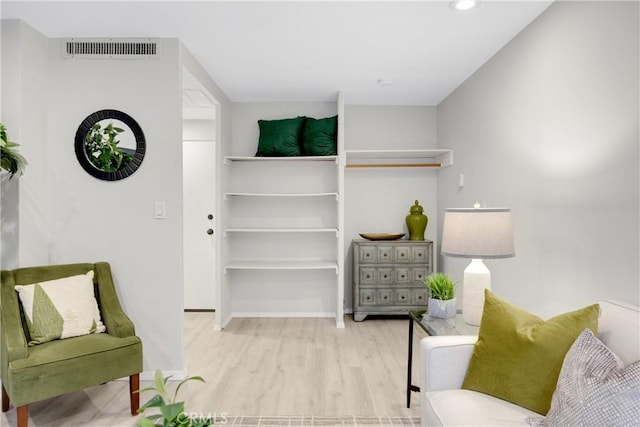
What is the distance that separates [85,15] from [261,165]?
2.32m

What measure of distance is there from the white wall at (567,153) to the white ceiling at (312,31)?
296mm

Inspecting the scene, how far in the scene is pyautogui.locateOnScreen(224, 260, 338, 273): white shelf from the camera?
13.9 feet

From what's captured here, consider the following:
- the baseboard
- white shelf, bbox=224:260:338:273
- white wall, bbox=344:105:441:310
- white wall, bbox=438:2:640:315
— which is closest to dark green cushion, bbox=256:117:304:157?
white wall, bbox=344:105:441:310

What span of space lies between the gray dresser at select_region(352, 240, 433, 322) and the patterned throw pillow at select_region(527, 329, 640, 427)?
9.57ft

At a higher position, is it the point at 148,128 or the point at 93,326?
the point at 148,128

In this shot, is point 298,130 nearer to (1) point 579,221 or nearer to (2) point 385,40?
(2) point 385,40

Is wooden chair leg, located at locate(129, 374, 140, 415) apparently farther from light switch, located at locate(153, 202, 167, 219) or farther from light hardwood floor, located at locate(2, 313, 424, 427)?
light switch, located at locate(153, 202, 167, 219)

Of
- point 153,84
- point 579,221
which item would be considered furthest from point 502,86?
point 153,84

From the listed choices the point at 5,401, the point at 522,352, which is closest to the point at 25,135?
the point at 5,401

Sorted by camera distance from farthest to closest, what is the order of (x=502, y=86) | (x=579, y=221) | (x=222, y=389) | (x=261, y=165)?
(x=261, y=165)
(x=502, y=86)
(x=222, y=389)
(x=579, y=221)

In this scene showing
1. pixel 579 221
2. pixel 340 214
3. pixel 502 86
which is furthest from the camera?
pixel 340 214

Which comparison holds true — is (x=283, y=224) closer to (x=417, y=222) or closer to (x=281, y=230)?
(x=281, y=230)

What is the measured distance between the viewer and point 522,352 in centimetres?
158

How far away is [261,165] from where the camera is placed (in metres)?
4.59
